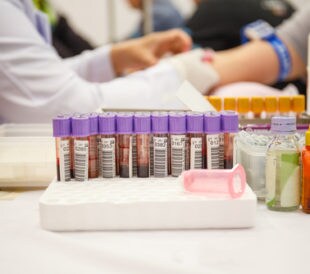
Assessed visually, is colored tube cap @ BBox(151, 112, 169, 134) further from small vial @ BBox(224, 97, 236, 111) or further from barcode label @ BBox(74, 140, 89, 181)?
small vial @ BBox(224, 97, 236, 111)

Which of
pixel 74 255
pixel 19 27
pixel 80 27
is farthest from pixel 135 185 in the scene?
pixel 80 27

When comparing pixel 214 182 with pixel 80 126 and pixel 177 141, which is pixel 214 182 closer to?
pixel 177 141

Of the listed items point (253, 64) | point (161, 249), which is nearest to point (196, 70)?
point (253, 64)

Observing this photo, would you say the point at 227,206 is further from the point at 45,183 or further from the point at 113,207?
the point at 45,183

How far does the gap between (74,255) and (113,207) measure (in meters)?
0.09

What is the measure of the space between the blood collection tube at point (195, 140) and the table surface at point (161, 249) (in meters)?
0.13

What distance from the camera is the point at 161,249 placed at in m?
0.57

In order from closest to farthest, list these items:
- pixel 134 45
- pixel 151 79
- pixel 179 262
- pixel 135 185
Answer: pixel 179 262 < pixel 135 185 < pixel 151 79 < pixel 134 45

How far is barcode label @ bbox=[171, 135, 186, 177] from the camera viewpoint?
75cm

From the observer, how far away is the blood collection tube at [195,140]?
2.43 ft

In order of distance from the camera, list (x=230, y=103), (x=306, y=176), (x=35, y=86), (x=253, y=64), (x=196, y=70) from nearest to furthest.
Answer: (x=306, y=176) → (x=230, y=103) → (x=35, y=86) → (x=196, y=70) → (x=253, y=64)

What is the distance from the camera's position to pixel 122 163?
29.7 inches

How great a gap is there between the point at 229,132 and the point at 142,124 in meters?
0.13

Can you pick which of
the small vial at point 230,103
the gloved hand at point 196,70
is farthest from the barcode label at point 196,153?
the gloved hand at point 196,70
